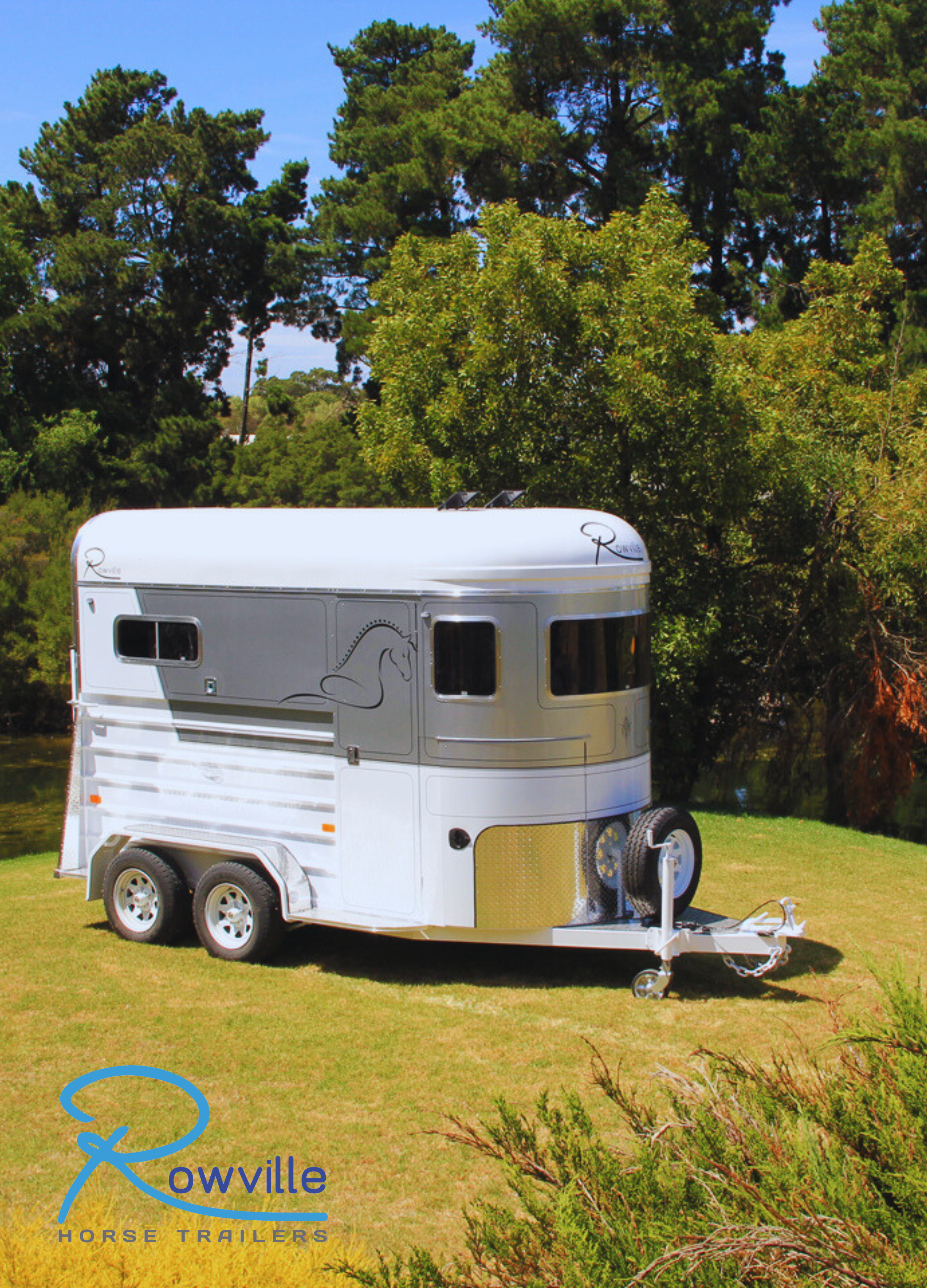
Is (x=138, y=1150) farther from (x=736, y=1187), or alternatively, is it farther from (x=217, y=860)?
(x=736, y=1187)

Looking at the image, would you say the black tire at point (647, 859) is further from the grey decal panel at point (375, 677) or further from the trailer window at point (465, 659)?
the grey decal panel at point (375, 677)

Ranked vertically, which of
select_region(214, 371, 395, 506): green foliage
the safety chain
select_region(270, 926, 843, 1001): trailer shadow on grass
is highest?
select_region(214, 371, 395, 506): green foliage

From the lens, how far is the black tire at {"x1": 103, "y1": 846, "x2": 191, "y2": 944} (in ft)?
28.7

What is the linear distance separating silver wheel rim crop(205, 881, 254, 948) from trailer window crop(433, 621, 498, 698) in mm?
2144

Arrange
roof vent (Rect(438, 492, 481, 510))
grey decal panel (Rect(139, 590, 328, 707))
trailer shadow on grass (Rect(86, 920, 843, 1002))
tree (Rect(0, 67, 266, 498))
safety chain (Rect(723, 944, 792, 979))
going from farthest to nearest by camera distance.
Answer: tree (Rect(0, 67, 266, 498)) < roof vent (Rect(438, 492, 481, 510)) < grey decal panel (Rect(139, 590, 328, 707)) < trailer shadow on grass (Rect(86, 920, 843, 1002)) < safety chain (Rect(723, 944, 792, 979))

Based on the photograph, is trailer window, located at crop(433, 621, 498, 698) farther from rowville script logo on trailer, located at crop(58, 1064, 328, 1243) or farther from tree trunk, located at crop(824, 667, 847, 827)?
tree trunk, located at crop(824, 667, 847, 827)

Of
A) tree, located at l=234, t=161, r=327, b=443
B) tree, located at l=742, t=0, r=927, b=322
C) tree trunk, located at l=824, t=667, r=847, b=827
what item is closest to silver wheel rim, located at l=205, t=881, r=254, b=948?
tree trunk, located at l=824, t=667, r=847, b=827

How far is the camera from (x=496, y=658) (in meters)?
7.63

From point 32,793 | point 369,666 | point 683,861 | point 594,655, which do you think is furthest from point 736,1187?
point 32,793

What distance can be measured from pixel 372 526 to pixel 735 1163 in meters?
5.49

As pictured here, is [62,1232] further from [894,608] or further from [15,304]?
[15,304]

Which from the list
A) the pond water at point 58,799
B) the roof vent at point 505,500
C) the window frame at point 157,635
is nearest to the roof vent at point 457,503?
the roof vent at point 505,500

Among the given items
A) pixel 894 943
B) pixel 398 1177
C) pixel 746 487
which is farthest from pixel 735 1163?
pixel 746 487

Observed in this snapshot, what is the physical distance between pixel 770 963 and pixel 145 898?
4.48 m
